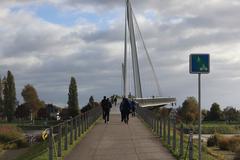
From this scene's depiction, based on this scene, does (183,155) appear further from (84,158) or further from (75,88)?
(75,88)

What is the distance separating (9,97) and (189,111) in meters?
44.9

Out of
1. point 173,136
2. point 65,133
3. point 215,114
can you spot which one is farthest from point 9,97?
point 173,136

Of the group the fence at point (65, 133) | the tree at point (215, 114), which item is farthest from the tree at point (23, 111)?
the fence at point (65, 133)

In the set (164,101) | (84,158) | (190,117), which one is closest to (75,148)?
(84,158)

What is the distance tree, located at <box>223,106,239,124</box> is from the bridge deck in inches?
6199

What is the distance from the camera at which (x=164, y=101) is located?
103 meters

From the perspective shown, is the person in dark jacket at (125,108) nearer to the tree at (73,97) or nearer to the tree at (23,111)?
the tree at (73,97)

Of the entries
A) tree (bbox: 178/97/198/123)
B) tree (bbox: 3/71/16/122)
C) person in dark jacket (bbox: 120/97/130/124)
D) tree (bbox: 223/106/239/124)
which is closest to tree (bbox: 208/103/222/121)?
tree (bbox: 223/106/239/124)

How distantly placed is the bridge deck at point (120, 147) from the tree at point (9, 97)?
105921mm

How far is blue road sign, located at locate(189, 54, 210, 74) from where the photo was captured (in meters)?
17.9

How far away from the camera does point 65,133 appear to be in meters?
23.4

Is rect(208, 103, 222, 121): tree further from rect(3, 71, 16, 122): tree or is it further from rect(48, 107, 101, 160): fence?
rect(48, 107, 101, 160): fence

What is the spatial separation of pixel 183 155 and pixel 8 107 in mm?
120014

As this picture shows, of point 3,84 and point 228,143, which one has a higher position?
point 3,84
